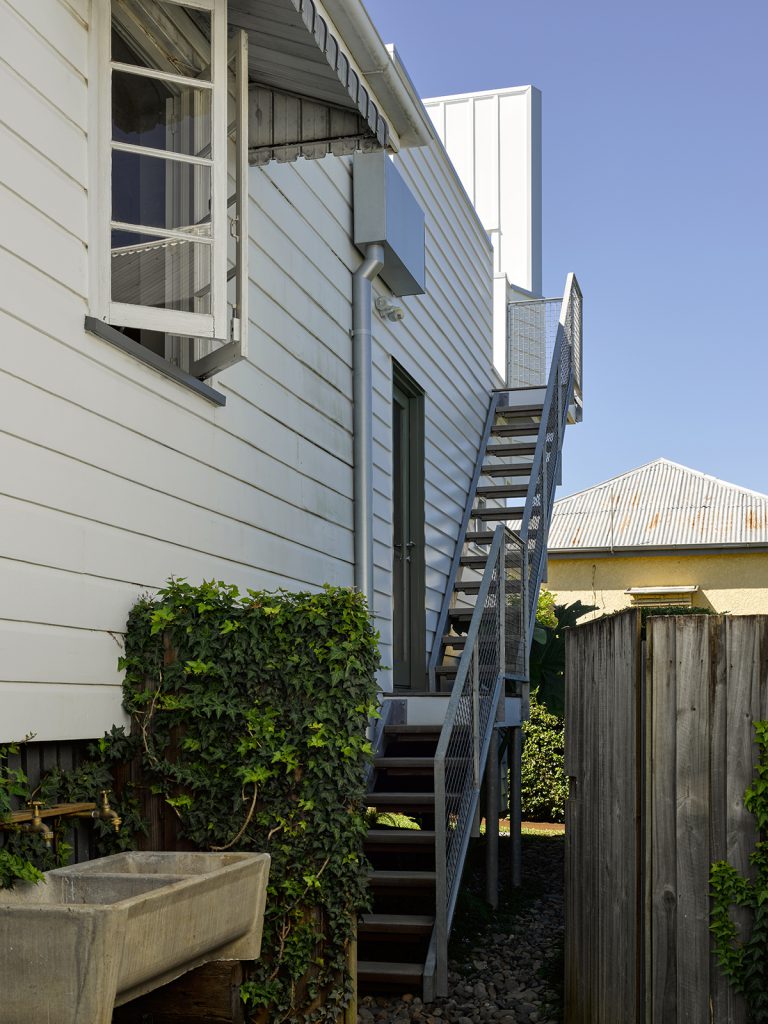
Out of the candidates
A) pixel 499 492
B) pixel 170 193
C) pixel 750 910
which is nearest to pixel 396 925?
pixel 750 910

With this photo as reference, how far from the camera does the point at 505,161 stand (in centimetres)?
1659

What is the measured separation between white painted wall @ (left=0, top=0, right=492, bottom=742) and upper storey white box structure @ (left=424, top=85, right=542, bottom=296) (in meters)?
8.48

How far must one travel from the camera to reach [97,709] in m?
4.63

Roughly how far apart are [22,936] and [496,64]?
3143 centimetres

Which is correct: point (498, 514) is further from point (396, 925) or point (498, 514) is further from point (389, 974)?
point (389, 974)

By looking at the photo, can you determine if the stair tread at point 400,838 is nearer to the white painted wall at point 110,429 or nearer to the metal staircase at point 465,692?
the metal staircase at point 465,692

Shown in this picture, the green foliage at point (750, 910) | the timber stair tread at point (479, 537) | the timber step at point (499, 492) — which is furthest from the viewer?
the timber step at point (499, 492)

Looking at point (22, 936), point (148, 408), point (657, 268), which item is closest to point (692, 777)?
point (22, 936)

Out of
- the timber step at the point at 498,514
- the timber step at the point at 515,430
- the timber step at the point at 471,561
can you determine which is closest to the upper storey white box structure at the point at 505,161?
the timber step at the point at 515,430

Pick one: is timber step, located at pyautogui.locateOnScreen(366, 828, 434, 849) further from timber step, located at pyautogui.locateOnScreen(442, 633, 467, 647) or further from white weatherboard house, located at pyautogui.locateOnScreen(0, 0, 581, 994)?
timber step, located at pyautogui.locateOnScreen(442, 633, 467, 647)

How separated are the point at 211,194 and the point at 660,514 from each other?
17515mm

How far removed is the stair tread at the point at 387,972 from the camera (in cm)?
614

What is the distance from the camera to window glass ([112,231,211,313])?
16.1 ft

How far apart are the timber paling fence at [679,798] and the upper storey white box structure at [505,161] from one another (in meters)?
13.0
